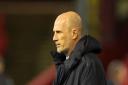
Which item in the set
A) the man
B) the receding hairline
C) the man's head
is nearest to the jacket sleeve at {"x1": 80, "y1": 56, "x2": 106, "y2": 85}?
the man

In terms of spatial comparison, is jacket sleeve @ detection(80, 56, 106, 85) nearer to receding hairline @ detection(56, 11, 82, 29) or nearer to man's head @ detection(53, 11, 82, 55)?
man's head @ detection(53, 11, 82, 55)

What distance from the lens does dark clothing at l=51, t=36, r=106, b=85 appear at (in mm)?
7035

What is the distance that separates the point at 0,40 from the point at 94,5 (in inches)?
81.6

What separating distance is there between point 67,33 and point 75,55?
0.23 meters

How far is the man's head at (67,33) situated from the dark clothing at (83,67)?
0.20ft

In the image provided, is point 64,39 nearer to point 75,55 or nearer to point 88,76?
point 75,55

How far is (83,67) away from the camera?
7.09m

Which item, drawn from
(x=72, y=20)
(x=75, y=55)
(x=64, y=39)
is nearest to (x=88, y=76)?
(x=75, y=55)

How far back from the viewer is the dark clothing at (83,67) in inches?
277

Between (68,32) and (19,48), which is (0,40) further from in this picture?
(68,32)

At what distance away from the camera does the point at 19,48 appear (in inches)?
610

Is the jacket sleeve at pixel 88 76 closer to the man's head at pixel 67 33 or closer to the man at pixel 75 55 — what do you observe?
the man at pixel 75 55

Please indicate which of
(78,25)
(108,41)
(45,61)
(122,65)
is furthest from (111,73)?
(78,25)

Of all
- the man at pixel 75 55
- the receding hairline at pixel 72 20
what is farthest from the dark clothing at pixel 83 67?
the receding hairline at pixel 72 20
